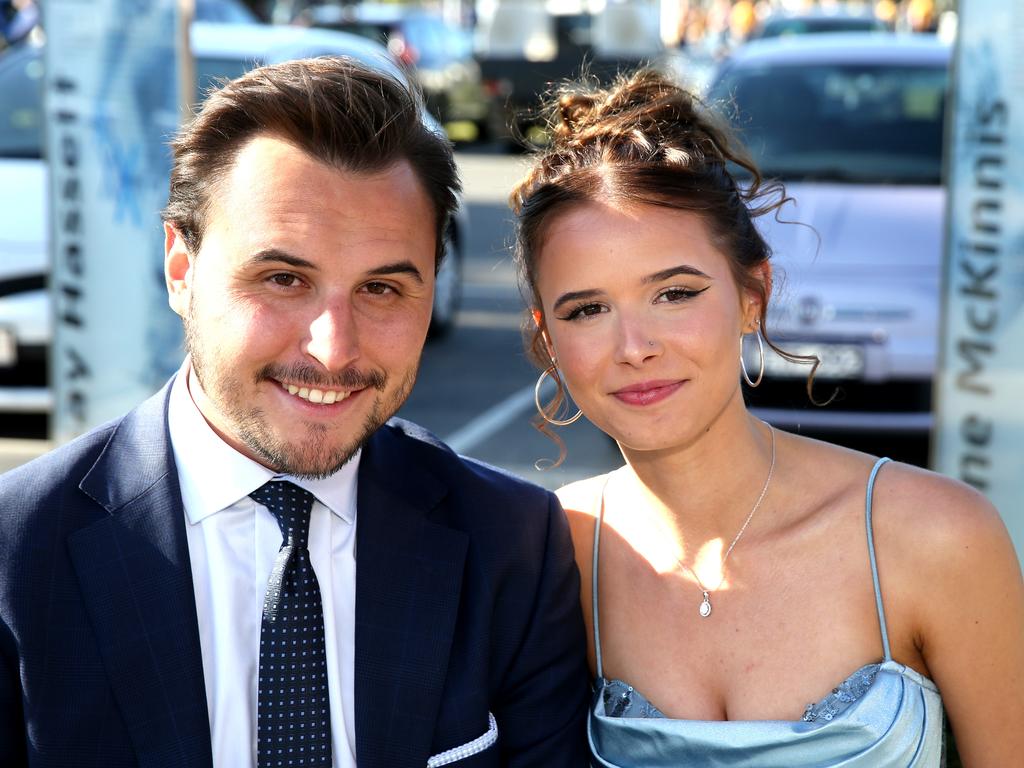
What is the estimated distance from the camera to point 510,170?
18000 mm

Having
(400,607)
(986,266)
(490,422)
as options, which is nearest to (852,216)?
(986,266)

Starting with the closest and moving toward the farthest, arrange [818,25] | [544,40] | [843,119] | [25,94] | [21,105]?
[843,119], [21,105], [25,94], [818,25], [544,40]

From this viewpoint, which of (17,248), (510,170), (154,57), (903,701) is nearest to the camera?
(903,701)

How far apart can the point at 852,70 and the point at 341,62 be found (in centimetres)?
532

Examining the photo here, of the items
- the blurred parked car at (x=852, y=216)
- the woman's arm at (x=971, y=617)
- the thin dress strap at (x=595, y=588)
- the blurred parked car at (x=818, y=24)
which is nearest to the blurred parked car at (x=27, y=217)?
the blurred parked car at (x=852, y=216)

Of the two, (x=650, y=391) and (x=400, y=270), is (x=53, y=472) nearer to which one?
(x=400, y=270)

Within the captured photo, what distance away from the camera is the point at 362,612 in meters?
2.40

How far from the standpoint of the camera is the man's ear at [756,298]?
110 inches

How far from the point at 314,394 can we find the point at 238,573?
0.34m

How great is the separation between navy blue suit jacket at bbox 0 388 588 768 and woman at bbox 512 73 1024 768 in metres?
0.20

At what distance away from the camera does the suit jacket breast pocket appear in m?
2.37

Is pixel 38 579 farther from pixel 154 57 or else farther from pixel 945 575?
pixel 154 57

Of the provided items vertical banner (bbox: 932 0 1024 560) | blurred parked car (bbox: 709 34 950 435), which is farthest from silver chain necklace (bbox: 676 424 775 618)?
blurred parked car (bbox: 709 34 950 435)

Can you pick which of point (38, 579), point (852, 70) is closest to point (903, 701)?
point (38, 579)
